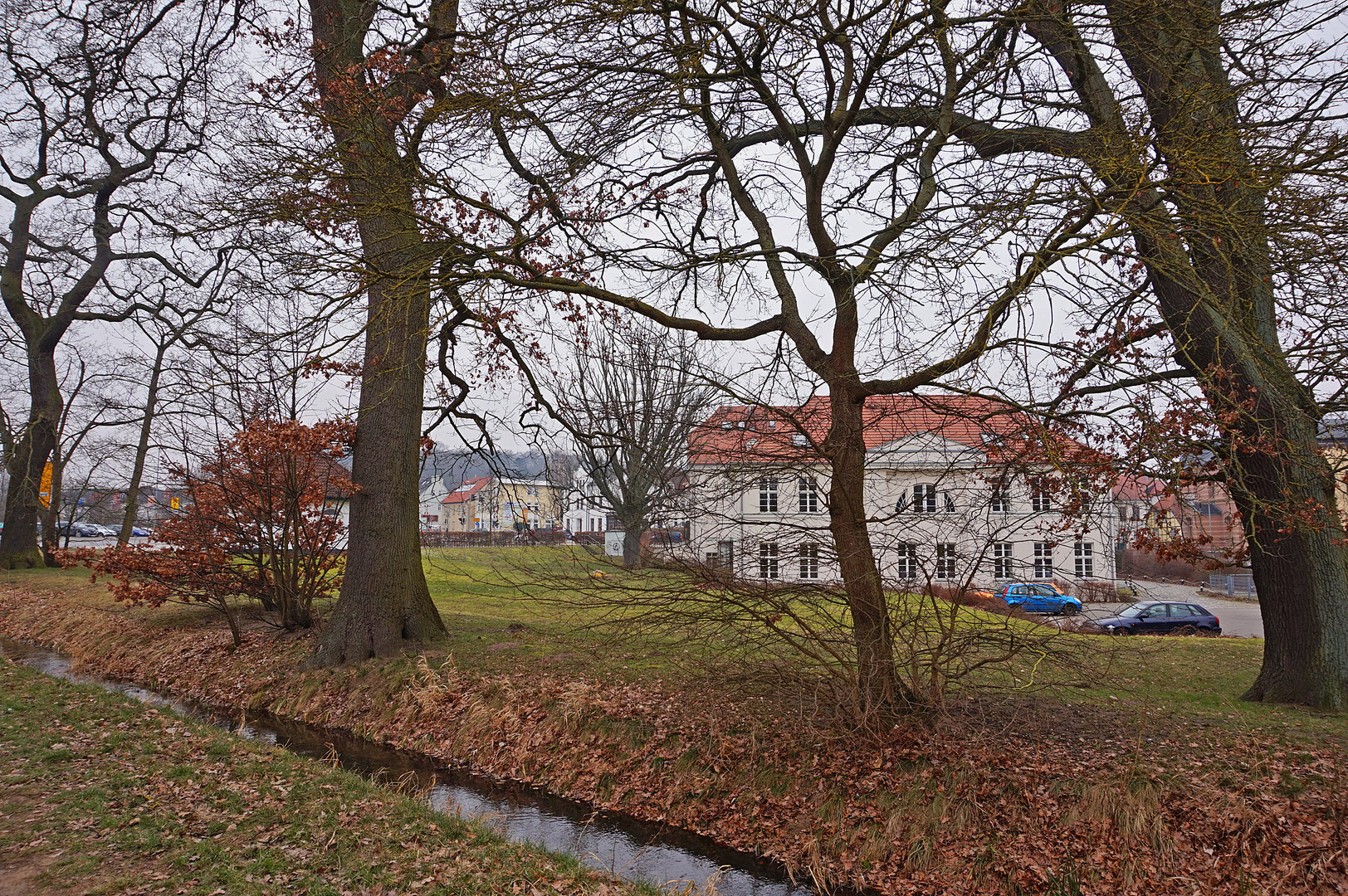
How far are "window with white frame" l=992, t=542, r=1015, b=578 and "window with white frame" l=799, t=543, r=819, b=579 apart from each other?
Answer: 157 cm

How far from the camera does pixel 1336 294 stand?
7.49 m

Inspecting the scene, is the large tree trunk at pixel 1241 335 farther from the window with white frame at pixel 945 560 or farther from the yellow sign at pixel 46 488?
the yellow sign at pixel 46 488

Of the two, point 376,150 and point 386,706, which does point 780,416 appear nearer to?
point 376,150

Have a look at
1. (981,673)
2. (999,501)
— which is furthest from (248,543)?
(999,501)

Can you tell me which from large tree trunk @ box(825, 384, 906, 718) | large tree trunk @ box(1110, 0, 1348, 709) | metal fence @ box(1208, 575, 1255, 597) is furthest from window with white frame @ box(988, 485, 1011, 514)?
metal fence @ box(1208, 575, 1255, 597)

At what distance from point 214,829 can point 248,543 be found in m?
9.85

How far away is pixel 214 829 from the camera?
574 cm

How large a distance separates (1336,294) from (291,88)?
11357 mm

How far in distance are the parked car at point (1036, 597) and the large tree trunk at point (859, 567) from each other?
43.5 inches

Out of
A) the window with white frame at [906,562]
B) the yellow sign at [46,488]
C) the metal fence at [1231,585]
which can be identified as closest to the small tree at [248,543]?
the window with white frame at [906,562]

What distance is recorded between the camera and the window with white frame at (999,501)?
704 centimetres

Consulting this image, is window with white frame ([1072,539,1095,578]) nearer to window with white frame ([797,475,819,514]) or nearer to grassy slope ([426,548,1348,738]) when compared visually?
grassy slope ([426,548,1348,738])

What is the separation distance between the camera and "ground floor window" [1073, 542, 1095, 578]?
7.31m

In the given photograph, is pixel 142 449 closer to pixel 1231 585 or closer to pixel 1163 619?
pixel 1163 619
